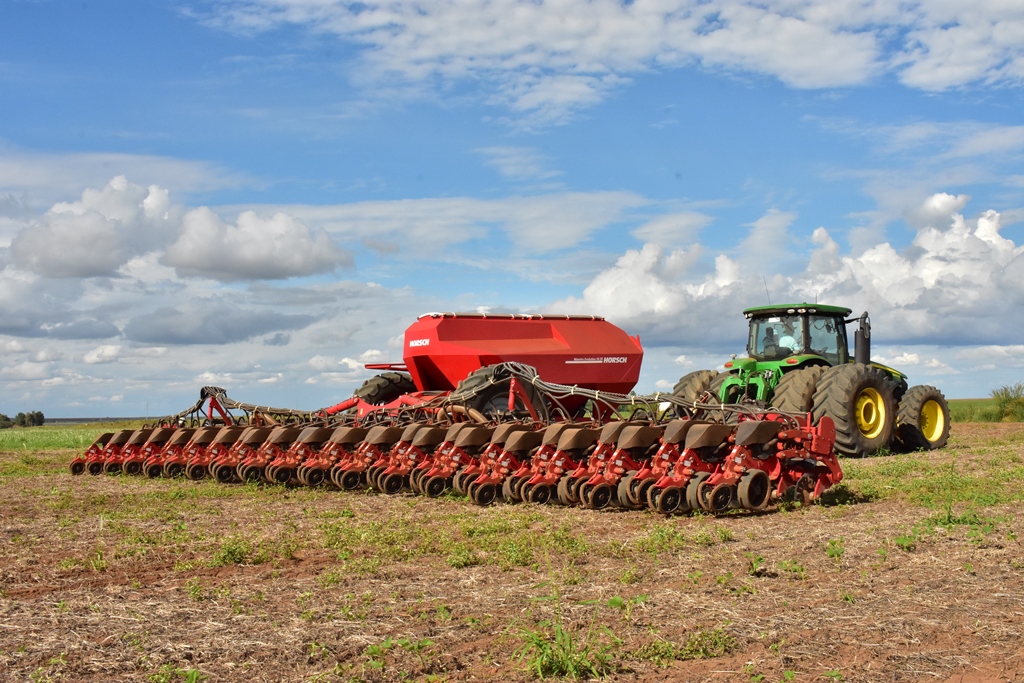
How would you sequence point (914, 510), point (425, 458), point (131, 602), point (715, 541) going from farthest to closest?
point (425, 458)
point (914, 510)
point (715, 541)
point (131, 602)

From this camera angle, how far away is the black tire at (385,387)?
1655 cm

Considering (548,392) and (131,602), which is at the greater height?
(548,392)

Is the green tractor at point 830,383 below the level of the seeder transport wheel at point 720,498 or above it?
above

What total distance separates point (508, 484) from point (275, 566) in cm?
353

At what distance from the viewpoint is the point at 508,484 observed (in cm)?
1000

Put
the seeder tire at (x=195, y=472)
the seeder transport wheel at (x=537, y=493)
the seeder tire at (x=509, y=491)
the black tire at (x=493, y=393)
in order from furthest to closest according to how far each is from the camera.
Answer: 1. the seeder tire at (x=195, y=472)
2. the black tire at (x=493, y=393)
3. the seeder tire at (x=509, y=491)
4. the seeder transport wheel at (x=537, y=493)

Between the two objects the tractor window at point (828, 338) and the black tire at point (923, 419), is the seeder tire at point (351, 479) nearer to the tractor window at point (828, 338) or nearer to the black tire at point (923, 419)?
the tractor window at point (828, 338)

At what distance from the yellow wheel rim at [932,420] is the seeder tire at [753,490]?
863cm

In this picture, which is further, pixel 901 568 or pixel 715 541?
pixel 715 541

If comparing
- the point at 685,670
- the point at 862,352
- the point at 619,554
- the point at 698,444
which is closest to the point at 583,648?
the point at 685,670

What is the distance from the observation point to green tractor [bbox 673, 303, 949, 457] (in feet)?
44.3

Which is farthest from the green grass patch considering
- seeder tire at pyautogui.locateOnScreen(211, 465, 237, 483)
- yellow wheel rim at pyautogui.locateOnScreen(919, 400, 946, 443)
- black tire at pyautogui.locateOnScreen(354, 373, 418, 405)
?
seeder tire at pyautogui.locateOnScreen(211, 465, 237, 483)

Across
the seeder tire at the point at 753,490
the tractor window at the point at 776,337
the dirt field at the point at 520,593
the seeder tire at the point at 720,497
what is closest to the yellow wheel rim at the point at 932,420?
the tractor window at the point at 776,337

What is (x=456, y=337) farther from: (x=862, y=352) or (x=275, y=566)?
(x=275, y=566)
